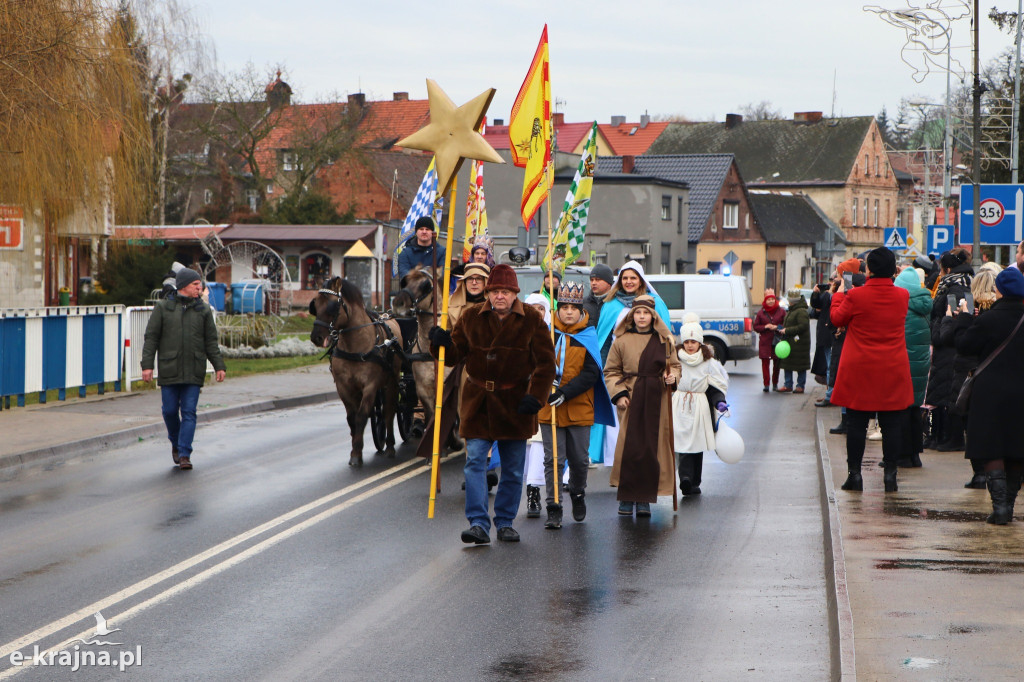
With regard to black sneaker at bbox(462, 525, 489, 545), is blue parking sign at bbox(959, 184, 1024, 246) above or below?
above

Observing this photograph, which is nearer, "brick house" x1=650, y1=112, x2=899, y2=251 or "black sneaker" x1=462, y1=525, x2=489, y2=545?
"black sneaker" x1=462, y1=525, x2=489, y2=545

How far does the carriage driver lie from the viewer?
28.1 feet

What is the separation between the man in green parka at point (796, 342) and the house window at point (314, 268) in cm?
3694

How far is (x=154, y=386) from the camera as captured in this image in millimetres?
20344

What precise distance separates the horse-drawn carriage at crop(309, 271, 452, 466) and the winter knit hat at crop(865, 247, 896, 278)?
4.16 metres

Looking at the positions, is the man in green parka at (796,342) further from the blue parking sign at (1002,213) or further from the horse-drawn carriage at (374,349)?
the horse-drawn carriage at (374,349)

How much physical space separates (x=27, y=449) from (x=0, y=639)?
730 cm

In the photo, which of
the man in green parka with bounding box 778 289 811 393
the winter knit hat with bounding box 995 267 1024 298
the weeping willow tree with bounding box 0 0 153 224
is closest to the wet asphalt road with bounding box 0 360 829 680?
the winter knit hat with bounding box 995 267 1024 298

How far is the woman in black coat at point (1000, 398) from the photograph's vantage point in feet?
28.8

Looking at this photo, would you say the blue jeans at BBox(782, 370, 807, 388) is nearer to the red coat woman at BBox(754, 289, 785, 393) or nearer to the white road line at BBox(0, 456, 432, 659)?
the red coat woman at BBox(754, 289, 785, 393)

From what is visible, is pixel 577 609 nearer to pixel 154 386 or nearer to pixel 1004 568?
pixel 1004 568

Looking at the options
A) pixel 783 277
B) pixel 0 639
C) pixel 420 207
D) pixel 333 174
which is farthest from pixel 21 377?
pixel 783 277

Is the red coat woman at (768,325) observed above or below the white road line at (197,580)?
above

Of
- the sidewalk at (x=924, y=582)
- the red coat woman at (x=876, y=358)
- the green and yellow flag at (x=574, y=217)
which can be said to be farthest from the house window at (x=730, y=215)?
the red coat woman at (x=876, y=358)
